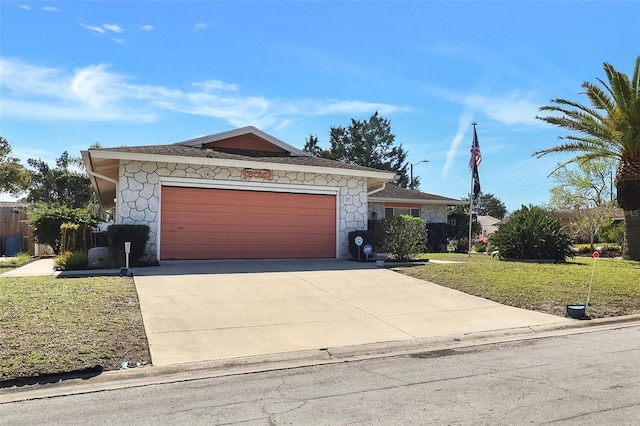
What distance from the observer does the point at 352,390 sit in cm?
480

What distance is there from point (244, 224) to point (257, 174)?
168 cm

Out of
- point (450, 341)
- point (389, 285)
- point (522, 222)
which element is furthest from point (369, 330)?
point (522, 222)

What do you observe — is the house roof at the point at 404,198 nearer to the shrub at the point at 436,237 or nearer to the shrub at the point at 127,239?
the shrub at the point at 436,237

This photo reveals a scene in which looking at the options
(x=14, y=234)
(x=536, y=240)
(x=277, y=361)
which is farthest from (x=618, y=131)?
(x=14, y=234)

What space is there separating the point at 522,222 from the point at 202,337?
13.5 metres

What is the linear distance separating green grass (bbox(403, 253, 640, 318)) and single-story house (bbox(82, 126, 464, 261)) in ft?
13.6

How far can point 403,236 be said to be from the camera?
50.1ft

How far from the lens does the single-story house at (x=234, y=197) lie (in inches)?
551

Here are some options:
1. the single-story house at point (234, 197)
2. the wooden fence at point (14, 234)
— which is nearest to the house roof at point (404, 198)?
the single-story house at point (234, 197)

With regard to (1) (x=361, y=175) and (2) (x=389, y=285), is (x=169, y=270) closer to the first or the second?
(2) (x=389, y=285)

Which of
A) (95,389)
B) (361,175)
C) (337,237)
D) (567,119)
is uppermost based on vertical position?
(567,119)

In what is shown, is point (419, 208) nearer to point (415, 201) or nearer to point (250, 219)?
point (415, 201)

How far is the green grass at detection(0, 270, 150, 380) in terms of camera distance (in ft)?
17.6

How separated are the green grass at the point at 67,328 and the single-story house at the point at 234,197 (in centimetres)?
492
